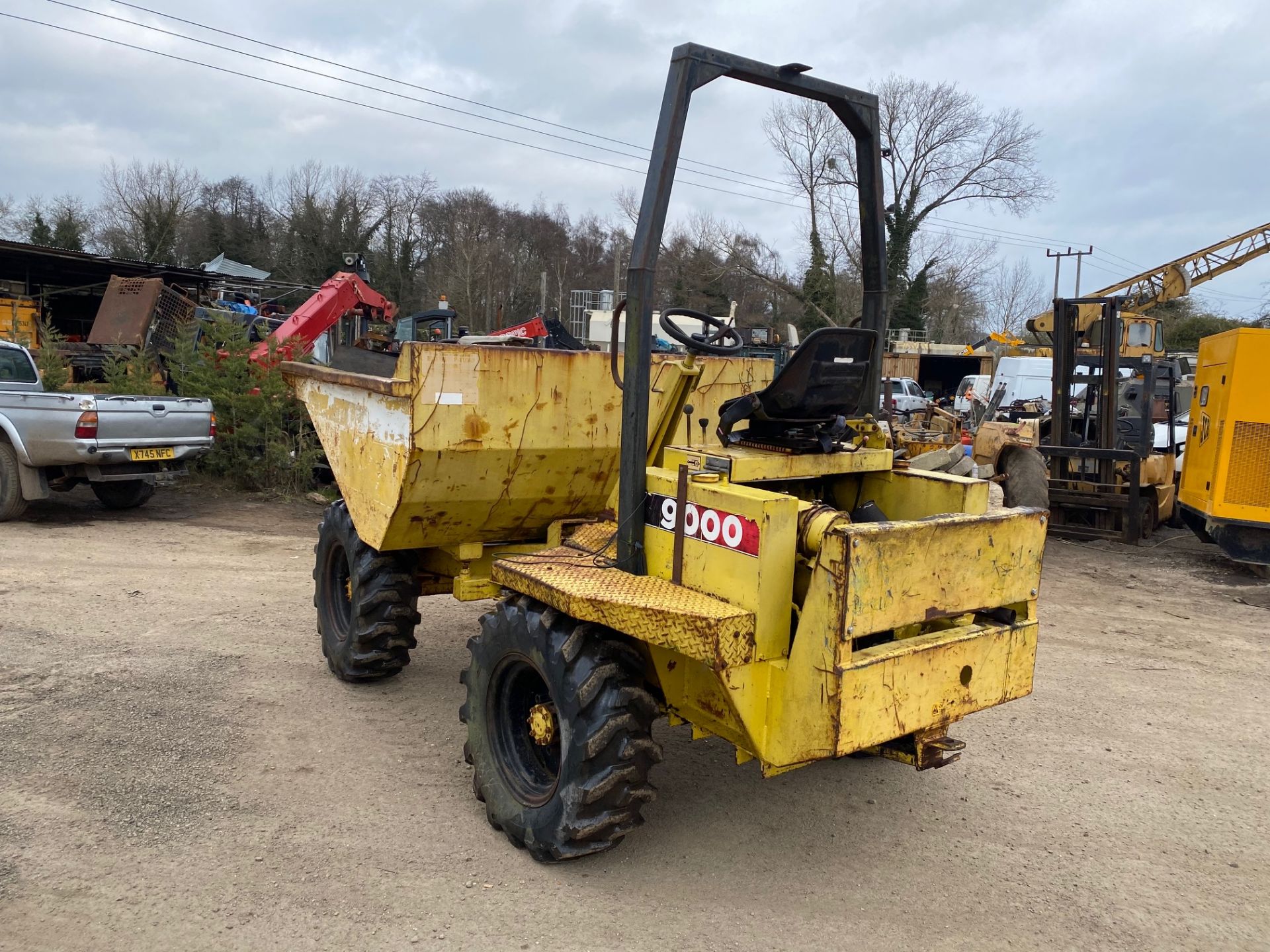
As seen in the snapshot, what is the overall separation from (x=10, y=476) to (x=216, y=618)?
14.9 feet

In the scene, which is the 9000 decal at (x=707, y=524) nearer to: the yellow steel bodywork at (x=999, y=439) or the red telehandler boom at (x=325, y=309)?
the yellow steel bodywork at (x=999, y=439)

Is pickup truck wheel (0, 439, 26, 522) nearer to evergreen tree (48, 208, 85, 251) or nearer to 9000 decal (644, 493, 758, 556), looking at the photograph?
9000 decal (644, 493, 758, 556)

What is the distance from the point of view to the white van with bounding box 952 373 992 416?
24538 mm

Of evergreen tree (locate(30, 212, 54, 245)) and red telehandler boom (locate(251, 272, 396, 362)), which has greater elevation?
evergreen tree (locate(30, 212, 54, 245))

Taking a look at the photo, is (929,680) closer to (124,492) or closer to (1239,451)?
(1239,451)

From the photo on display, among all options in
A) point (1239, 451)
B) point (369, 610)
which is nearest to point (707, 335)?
point (369, 610)

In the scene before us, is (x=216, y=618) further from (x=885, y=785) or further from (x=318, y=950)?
(x=885, y=785)

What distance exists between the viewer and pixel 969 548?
3266 mm

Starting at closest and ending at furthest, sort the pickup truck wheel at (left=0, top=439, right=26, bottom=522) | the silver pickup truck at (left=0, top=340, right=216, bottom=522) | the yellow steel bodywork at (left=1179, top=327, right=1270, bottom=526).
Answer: the yellow steel bodywork at (left=1179, top=327, right=1270, bottom=526), the silver pickup truck at (left=0, top=340, right=216, bottom=522), the pickup truck wheel at (left=0, top=439, right=26, bottom=522)

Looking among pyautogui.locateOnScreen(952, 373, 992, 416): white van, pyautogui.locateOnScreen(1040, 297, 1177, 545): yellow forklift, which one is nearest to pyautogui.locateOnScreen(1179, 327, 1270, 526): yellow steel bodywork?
pyautogui.locateOnScreen(1040, 297, 1177, 545): yellow forklift

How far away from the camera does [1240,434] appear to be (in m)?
8.52

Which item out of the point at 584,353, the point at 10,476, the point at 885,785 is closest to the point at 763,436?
the point at 584,353

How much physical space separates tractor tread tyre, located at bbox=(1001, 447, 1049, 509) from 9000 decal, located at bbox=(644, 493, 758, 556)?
7.95 metres

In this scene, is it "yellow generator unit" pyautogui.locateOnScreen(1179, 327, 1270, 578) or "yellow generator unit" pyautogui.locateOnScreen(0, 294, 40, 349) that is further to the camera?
"yellow generator unit" pyautogui.locateOnScreen(0, 294, 40, 349)
